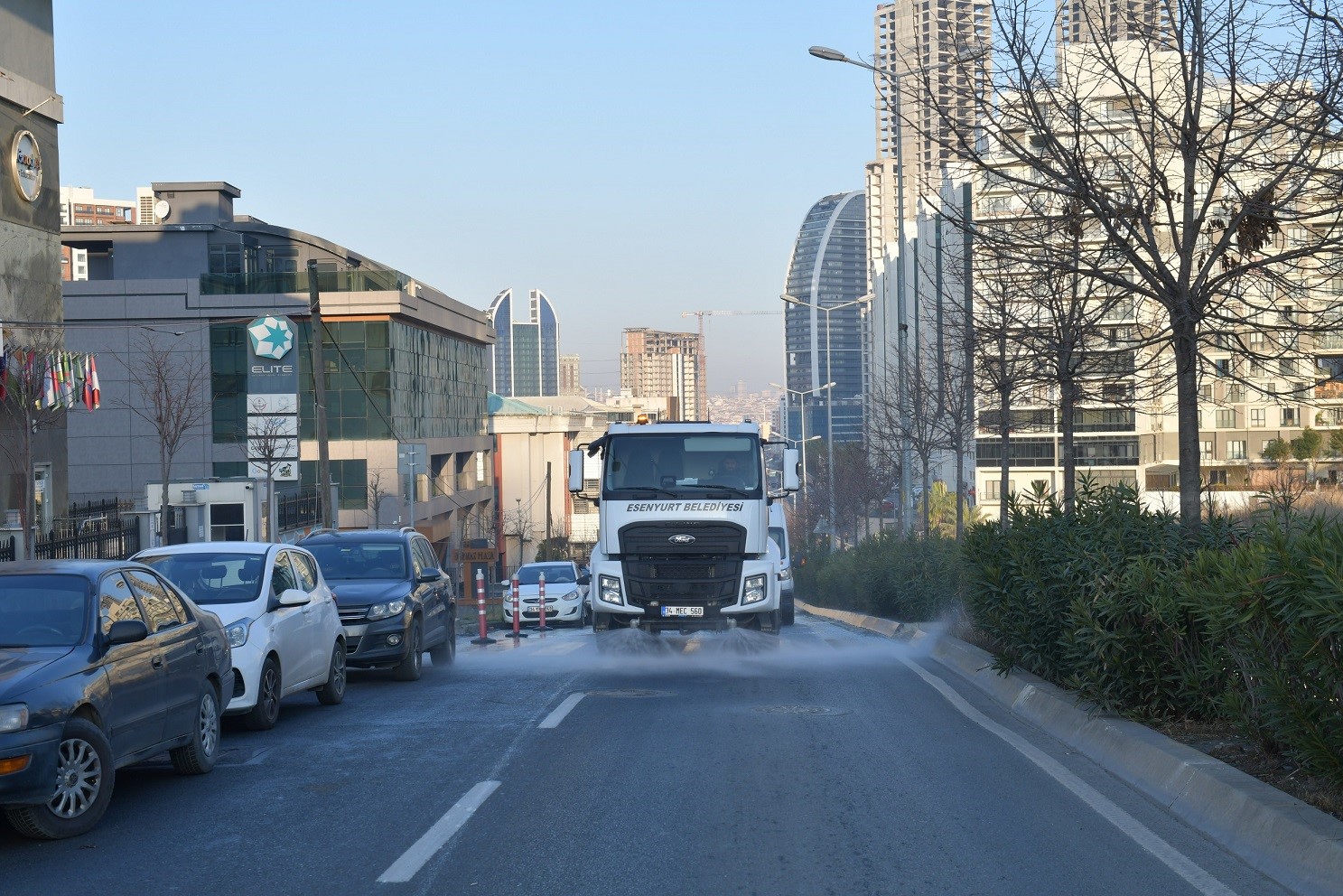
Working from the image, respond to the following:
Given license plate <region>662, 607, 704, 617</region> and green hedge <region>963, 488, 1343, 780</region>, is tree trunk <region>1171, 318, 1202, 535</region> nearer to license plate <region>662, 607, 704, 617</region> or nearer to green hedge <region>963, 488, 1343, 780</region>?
green hedge <region>963, 488, 1343, 780</region>

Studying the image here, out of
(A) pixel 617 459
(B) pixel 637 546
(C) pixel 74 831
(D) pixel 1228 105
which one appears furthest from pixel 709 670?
(C) pixel 74 831

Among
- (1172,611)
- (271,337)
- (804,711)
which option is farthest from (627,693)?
(271,337)

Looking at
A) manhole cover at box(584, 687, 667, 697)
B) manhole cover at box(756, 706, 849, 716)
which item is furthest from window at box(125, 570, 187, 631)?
manhole cover at box(756, 706, 849, 716)

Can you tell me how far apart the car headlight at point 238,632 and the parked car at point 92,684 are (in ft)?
4.38

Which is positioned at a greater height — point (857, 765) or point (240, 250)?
point (240, 250)

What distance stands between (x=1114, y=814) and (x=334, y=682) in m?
8.34

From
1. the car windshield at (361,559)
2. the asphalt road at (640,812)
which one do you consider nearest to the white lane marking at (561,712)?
the asphalt road at (640,812)

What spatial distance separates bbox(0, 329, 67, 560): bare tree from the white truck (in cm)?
1751

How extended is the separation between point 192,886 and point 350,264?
234ft

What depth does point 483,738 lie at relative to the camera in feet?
35.5

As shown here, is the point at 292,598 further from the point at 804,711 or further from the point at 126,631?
the point at 804,711

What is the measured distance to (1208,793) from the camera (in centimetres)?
759

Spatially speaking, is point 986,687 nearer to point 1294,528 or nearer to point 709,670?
point 709,670

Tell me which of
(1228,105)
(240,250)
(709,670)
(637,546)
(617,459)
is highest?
(240,250)
